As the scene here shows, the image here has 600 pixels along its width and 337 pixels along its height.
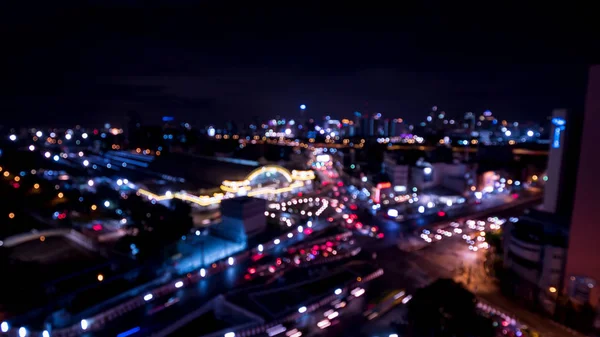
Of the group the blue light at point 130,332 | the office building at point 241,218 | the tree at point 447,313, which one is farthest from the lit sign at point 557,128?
the blue light at point 130,332

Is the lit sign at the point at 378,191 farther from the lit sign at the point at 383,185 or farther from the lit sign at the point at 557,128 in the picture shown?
the lit sign at the point at 557,128

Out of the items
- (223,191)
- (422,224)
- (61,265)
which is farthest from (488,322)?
(223,191)

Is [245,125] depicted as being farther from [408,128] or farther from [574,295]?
[574,295]

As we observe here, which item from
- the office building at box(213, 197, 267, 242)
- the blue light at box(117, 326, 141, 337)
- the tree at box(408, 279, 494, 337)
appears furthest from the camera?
the office building at box(213, 197, 267, 242)

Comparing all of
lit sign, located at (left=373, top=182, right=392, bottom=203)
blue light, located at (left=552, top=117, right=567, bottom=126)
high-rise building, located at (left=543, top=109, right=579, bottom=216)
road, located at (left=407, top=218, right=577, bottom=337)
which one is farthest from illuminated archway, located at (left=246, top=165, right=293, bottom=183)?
blue light, located at (left=552, top=117, right=567, bottom=126)

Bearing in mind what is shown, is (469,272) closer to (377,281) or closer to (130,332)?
(377,281)

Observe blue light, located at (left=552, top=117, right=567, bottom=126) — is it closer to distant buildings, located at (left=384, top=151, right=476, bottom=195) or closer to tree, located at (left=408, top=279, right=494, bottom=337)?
distant buildings, located at (left=384, top=151, right=476, bottom=195)
